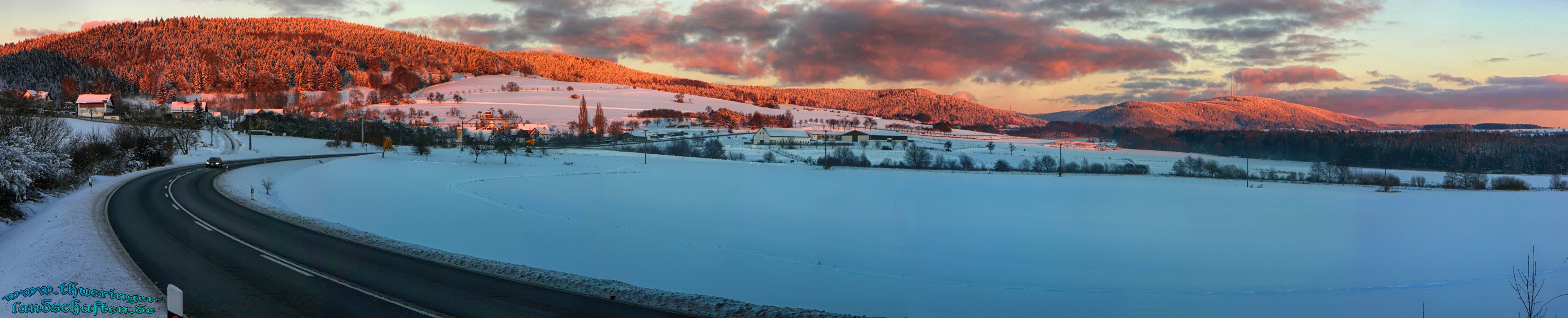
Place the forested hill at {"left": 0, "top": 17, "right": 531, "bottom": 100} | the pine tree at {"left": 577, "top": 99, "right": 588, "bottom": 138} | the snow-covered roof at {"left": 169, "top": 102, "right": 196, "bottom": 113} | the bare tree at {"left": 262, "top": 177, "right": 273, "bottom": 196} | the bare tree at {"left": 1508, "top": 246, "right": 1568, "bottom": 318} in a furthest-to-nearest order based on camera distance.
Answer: the forested hill at {"left": 0, "top": 17, "right": 531, "bottom": 100} → the snow-covered roof at {"left": 169, "top": 102, "right": 196, "bottom": 113} → the pine tree at {"left": 577, "top": 99, "right": 588, "bottom": 138} → the bare tree at {"left": 262, "top": 177, "right": 273, "bottom": 196} → the bare tree at {"left": 1508, "top": 246, "right": 1568, "bottom": 318}

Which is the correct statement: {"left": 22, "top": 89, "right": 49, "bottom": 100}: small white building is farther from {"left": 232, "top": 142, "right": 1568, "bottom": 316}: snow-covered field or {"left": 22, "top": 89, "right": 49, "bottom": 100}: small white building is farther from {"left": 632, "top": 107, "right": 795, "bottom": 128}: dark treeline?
{"left": 232, "top": 142, "right": 1568, "bottom": 316}: snow-covered field

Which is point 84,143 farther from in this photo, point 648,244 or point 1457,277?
point 1457,277

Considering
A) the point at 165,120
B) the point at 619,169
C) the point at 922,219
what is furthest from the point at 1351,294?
the point at 165,120

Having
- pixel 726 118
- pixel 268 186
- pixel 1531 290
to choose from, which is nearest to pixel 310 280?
pixel 268 186

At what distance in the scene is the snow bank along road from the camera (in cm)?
872

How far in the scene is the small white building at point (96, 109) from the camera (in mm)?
82312

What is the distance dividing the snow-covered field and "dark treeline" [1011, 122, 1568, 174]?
49290 millimetres

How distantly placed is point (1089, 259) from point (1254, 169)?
64045mm

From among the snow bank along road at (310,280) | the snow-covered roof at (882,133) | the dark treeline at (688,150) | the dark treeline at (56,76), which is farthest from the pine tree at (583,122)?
the dark treeline at (56,76)

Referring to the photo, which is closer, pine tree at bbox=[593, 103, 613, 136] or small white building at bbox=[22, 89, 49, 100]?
small white building at bbox=[22, 89, 49, 100]

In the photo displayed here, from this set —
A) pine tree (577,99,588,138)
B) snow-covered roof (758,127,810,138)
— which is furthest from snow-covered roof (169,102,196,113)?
snow-covered roof (758,127,810,138)

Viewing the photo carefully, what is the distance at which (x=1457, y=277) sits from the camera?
1562 centimetres

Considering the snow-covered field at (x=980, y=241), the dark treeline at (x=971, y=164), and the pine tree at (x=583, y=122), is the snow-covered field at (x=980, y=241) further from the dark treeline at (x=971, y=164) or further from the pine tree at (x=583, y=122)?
the pine tree at (x=583, y=122)

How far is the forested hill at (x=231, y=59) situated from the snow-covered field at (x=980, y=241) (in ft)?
441
